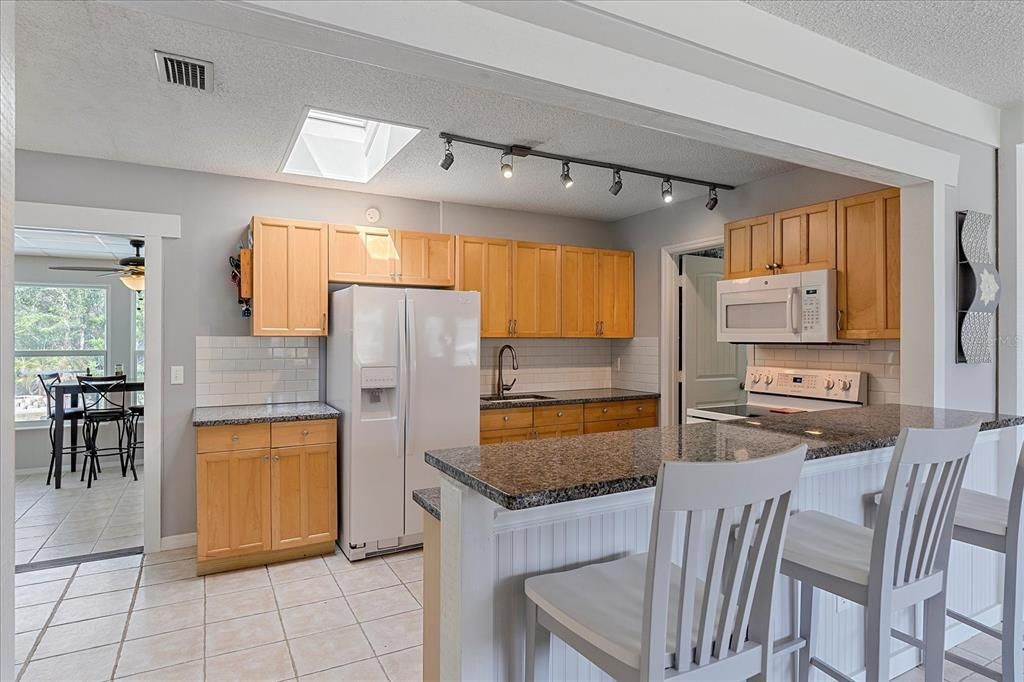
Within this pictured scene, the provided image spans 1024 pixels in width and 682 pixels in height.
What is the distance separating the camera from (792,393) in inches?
142

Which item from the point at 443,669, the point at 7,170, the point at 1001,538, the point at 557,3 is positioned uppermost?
the point at 557,3

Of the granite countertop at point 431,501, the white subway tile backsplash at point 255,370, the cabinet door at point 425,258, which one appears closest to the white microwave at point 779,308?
the cabinet door at point 425,258

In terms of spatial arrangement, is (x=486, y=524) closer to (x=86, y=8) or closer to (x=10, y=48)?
(x=10, y=48)

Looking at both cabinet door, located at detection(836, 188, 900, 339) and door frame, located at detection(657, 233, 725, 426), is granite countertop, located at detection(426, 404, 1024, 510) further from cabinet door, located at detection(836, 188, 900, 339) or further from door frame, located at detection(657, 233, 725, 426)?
door frame, located at detection(657, 233, 725, 426)

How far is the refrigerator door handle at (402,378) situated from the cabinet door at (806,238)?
7.80ft

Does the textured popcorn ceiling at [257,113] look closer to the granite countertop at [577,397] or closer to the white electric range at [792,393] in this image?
the white electric range at [792,393]

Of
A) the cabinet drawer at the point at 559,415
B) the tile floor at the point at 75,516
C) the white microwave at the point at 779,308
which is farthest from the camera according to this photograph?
the cabinet drawer at the point at 559,415

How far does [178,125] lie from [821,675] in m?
3.77

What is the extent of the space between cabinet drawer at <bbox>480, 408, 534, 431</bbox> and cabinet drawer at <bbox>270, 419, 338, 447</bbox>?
1054 mm

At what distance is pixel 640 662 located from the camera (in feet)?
3.47

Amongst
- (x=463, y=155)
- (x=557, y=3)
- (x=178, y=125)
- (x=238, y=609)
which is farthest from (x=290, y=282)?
(x=557, y=3)

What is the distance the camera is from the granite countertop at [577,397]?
4.18m

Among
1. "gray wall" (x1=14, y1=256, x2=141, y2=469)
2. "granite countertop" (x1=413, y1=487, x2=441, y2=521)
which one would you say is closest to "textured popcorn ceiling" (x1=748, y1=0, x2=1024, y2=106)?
"granite countertop" (x1=413, y1=487, x2=441, y2=521)

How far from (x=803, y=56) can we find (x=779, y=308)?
1653 millimetres
